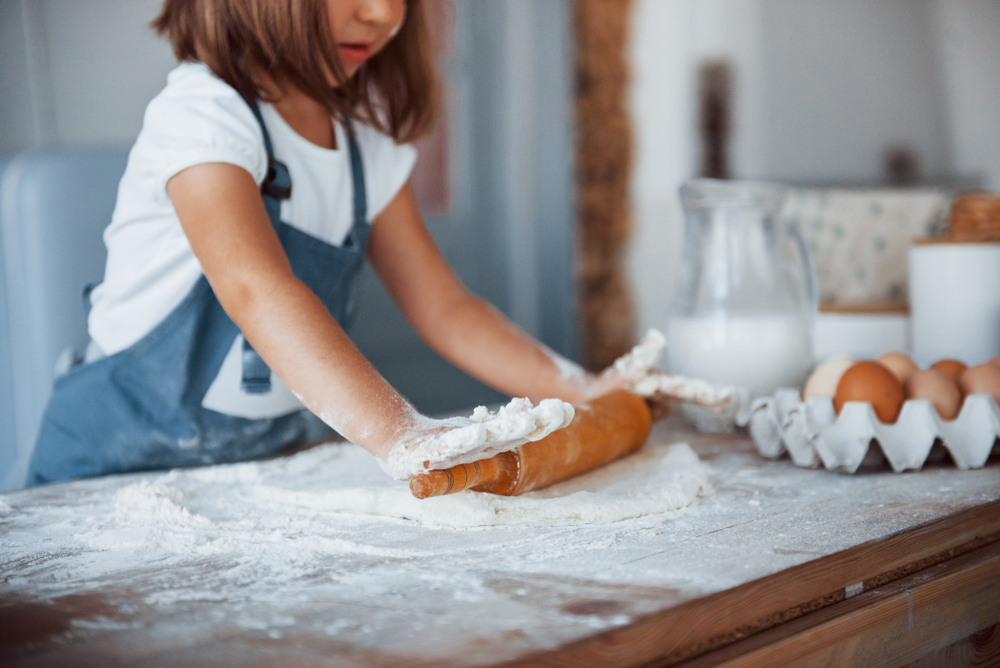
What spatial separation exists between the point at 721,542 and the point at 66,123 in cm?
166

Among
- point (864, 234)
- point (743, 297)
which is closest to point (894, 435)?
point (743, 297)

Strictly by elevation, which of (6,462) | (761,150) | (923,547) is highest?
(761,150)

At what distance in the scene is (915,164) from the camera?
2863 mm

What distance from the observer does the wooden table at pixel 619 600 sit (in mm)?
401

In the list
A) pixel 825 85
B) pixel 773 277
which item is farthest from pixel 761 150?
pixel 773 277

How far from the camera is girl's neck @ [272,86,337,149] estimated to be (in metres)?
1.02

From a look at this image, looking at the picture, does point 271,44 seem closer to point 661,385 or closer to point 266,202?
point 266,202

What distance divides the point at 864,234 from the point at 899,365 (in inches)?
56.5

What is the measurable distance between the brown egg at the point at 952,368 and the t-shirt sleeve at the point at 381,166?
2.34 ft

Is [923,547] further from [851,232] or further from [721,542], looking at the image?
[851,232]

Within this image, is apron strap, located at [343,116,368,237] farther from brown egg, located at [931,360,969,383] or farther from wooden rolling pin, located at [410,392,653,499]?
brown egg, located at [931,360,969,383]

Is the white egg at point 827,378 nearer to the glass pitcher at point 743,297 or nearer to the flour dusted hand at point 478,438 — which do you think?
the glass pitcher at point 743,297

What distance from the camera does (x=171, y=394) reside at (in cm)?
97

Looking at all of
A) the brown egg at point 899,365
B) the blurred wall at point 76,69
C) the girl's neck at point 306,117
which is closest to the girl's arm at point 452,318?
the girl's neck at point 306,117
